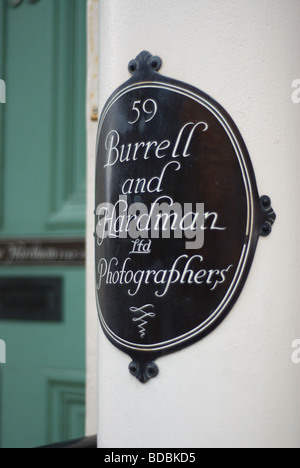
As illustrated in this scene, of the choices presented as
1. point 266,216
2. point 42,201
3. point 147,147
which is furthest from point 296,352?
point 42,201

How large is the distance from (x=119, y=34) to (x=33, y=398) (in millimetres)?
1396

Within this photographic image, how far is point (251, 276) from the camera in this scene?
4.75 feet

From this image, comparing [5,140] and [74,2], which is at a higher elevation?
[74,2]

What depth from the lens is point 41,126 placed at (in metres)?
2.54

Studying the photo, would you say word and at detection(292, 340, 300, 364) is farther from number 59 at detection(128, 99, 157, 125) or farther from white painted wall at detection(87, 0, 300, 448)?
number 59 at detection(128, 99, 157, 125)

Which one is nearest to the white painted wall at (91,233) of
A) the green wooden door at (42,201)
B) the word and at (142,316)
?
the green wooden door at (42,201)

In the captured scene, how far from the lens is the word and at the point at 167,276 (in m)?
1.46
